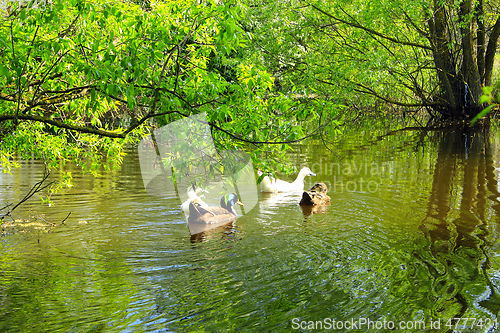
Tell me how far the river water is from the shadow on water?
22mm

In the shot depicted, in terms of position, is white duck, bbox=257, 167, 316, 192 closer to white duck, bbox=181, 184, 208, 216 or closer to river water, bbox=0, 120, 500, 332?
river water, bbox=0, 120, 500, 332

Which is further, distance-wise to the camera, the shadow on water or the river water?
the shadow on water

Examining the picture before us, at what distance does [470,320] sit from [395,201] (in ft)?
17.9

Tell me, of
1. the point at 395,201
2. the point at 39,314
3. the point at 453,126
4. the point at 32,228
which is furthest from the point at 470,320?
the point at 453,126

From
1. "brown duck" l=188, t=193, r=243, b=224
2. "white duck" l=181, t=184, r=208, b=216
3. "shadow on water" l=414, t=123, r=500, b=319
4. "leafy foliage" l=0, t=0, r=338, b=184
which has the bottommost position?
"shadow on water" l=414, t=123, r=500, b=319

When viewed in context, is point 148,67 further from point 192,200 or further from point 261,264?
point 192,200

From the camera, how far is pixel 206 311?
4.46 meters

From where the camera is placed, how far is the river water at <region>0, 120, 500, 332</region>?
170 inches

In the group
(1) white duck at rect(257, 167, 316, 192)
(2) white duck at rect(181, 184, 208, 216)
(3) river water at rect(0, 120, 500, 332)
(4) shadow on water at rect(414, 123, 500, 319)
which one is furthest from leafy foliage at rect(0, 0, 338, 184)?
(1) white duck at rect(257, 167, 316, 192)

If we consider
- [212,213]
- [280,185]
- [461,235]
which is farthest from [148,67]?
[280,185]

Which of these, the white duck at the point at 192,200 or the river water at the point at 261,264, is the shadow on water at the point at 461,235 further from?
the white duck at the point at 192,200

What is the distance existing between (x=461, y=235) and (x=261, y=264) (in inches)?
136

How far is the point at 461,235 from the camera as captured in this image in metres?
6.94

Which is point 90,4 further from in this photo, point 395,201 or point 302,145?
point 302,145
